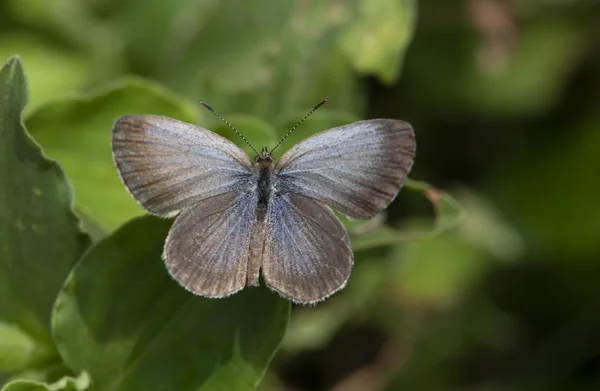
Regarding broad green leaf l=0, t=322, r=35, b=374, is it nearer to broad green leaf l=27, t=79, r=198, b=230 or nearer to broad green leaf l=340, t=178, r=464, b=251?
broad green leaf l=27, t=79, r=198, b=230

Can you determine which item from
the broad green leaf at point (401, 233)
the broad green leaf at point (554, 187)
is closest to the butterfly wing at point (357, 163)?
the broad green leaf at point (401, 233)

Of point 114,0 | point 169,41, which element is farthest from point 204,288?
point 114,0

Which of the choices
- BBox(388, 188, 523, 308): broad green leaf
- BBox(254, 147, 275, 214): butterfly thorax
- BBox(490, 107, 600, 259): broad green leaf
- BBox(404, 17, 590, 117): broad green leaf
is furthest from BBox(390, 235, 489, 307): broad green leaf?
BBox(254, 147, 275, 214): butterfly thorax

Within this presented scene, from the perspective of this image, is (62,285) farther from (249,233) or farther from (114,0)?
(114,0)

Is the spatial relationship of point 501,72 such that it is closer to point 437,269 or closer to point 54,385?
point 437,269

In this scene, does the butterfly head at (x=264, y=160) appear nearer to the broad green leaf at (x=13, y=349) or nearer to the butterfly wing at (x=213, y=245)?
the butterfly wing at (x=213, y=245)

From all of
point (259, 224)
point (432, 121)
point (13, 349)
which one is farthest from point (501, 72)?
point (13, 349)
